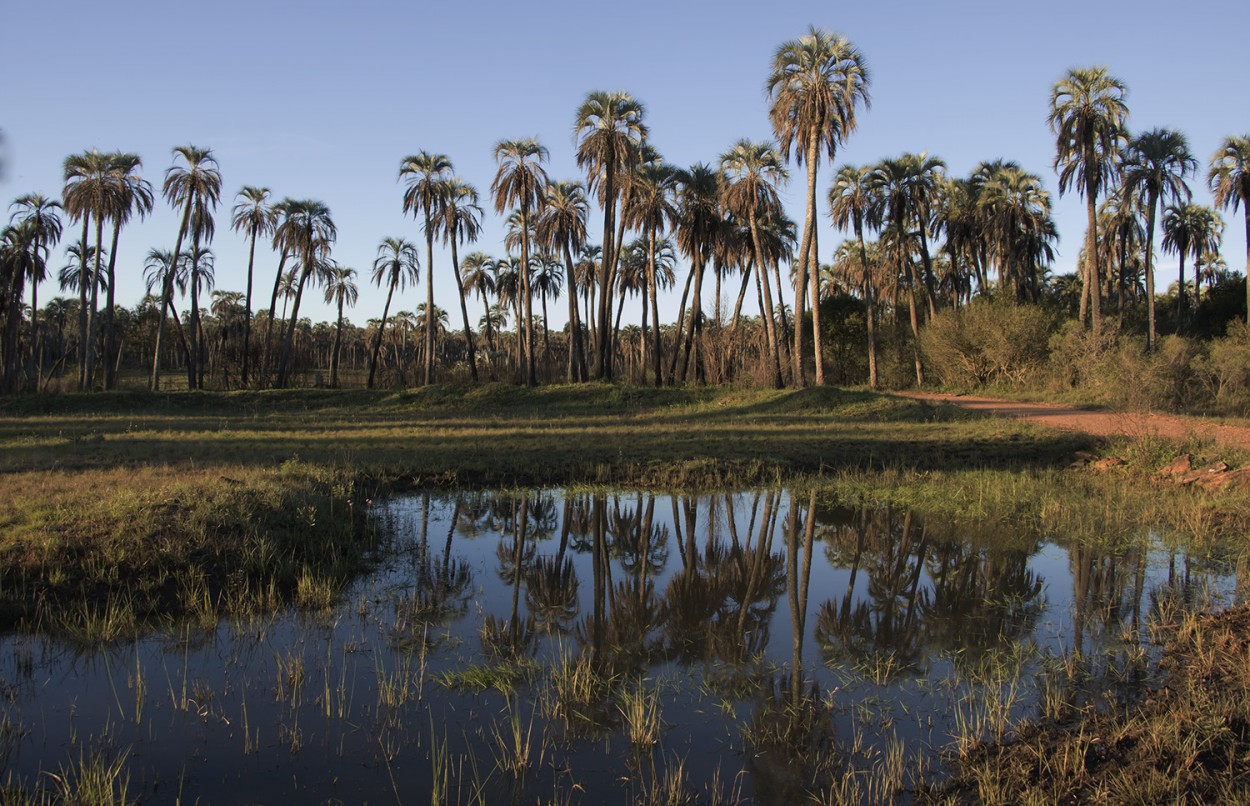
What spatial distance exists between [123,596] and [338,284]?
5518 cm

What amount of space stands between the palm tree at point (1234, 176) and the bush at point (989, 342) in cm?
1053

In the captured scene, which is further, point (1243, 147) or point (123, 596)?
point (1243, 147)

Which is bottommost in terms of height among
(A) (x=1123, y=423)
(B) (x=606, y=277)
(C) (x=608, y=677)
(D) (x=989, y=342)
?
(C) (x=608, y=677)

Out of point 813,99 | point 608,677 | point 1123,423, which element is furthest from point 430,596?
point 813,99

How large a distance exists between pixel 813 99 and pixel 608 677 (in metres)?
29.1

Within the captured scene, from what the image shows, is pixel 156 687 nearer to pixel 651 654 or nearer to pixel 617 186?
pixel 651 654

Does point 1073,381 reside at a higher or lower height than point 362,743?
higher

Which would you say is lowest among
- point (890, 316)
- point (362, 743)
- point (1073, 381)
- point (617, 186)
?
point (362, 743)

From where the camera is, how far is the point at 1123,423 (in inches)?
652

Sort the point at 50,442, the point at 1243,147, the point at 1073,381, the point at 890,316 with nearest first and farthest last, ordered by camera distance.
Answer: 1. the point at 50,442
2. the point at 1073,381
3. the point at 1243,147
4. the point at 890,316

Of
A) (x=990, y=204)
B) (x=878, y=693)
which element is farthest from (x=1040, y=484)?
(x=990, y=204)

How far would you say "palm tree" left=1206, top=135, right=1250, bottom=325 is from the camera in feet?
118

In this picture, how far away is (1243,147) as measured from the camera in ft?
118

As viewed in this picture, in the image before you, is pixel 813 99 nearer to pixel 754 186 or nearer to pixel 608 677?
pixel 754 186
